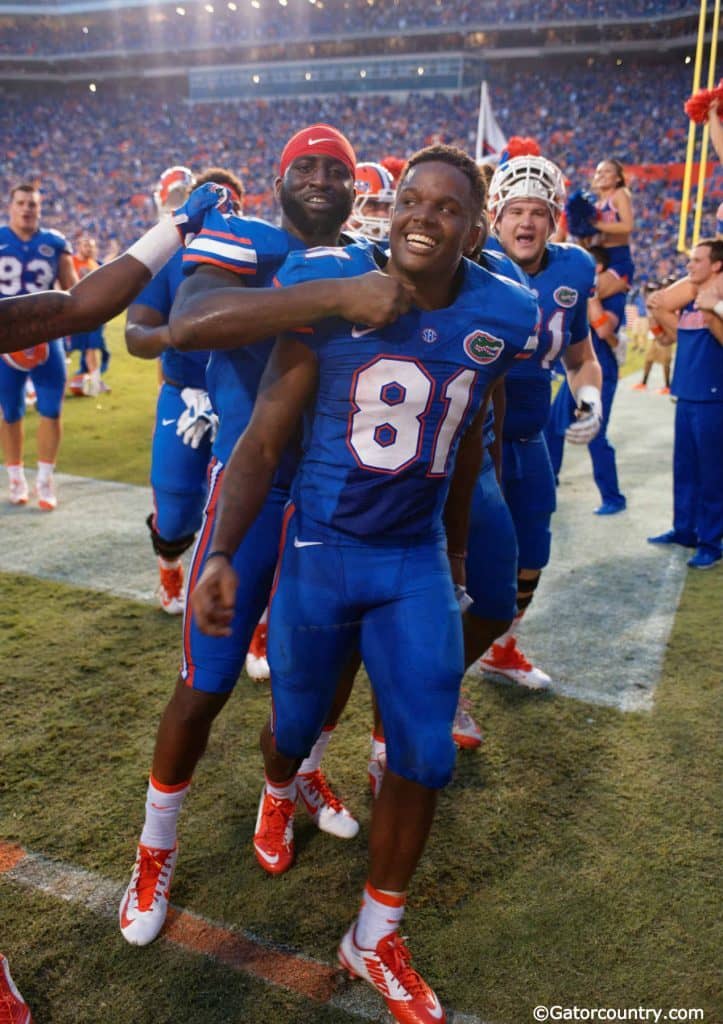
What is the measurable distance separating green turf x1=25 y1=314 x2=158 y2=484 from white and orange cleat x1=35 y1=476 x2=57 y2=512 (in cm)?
78

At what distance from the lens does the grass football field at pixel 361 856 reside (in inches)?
82.4

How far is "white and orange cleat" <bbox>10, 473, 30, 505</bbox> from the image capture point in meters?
5.98

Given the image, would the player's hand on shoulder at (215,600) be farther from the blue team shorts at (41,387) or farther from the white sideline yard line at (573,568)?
the blue team shorts at (41,387)

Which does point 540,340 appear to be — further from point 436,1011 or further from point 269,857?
point 436,1011

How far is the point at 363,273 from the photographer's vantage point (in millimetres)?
1926

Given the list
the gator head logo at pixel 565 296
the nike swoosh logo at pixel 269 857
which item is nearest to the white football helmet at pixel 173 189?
the gator head logo at pixel 565 296

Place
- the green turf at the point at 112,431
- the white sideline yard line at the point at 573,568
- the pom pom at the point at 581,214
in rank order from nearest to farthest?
the white sideline yard line at the point at 573,568 → the pom pom at the point at 581,214 → the green turf at the point at 112,431

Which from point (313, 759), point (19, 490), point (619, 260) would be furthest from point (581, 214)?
point (313, 759)

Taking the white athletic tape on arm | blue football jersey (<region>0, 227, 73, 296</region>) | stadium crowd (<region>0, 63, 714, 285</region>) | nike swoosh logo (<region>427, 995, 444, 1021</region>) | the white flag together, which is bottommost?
nike swoosh logo (<region>427, 995, 444, 1021</region>)

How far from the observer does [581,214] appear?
647cm

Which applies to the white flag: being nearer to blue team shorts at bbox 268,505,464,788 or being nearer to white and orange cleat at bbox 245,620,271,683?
white and orange cleat at bbox 245,620,271,683

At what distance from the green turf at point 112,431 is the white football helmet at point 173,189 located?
8.76 ft

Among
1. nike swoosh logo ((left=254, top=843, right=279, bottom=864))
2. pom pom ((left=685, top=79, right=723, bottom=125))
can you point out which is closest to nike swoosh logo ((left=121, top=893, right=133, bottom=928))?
nike swoosh logo ((left=254, top=843, right=279, bottom=864))

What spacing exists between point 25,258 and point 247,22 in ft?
128
